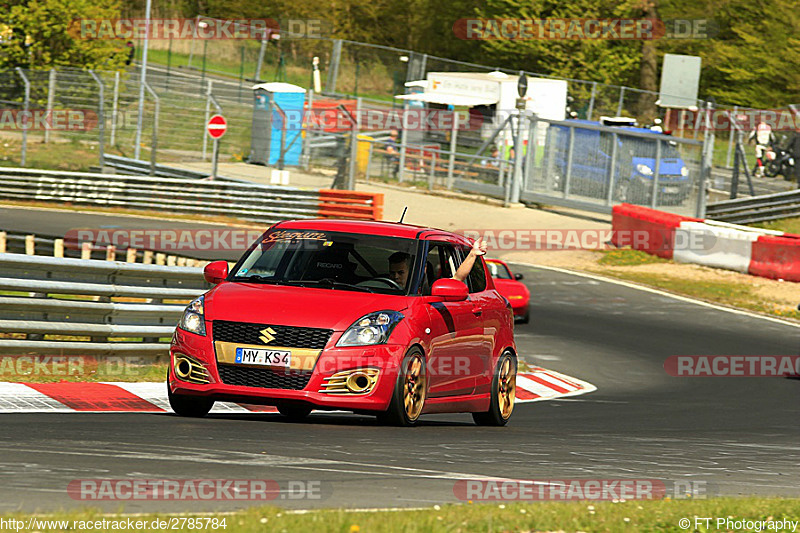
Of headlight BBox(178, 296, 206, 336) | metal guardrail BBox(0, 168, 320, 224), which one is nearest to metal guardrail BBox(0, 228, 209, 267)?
headlight BBox(178, 296, 206, 336)

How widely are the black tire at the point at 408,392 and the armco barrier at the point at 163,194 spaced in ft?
76.8

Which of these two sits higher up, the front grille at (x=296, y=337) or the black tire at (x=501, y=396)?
the front grille at (x=296, y=337)

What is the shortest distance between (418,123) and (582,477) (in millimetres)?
34438

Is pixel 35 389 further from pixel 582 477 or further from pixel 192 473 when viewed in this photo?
pixel 582 477

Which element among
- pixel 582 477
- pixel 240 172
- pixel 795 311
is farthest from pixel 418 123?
pixel 582 477

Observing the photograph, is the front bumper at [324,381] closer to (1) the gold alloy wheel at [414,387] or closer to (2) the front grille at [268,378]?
(2) the front grille at [268,378]

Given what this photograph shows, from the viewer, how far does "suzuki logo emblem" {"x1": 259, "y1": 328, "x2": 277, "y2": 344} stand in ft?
27.8

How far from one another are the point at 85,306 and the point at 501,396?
12.5 ft

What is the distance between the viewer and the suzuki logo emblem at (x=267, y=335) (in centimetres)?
848

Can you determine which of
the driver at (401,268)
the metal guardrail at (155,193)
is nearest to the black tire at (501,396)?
the driver at (401,268)

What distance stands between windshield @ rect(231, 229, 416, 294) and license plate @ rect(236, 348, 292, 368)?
84cm

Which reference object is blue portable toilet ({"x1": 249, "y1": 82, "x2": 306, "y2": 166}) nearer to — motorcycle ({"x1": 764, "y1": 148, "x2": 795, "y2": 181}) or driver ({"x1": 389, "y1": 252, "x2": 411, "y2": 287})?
motorcycle ({"x1": 764, "y1": 148, "x2": 795, "y2": 181})

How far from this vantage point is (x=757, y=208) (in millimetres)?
34344

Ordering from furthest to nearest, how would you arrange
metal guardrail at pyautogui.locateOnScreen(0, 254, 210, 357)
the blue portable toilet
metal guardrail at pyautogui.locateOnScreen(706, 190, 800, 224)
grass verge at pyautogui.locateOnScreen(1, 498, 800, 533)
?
the blue portable toilet, metal guardrail at pyautogui.locateOnScreen(706, 190, 800, 224), metal guardrail at pyautogui.locateOnScreen(0, 254, 210, 357), grass verge at pyautogui.locateOnScreen(1, 498, 800, 533)
